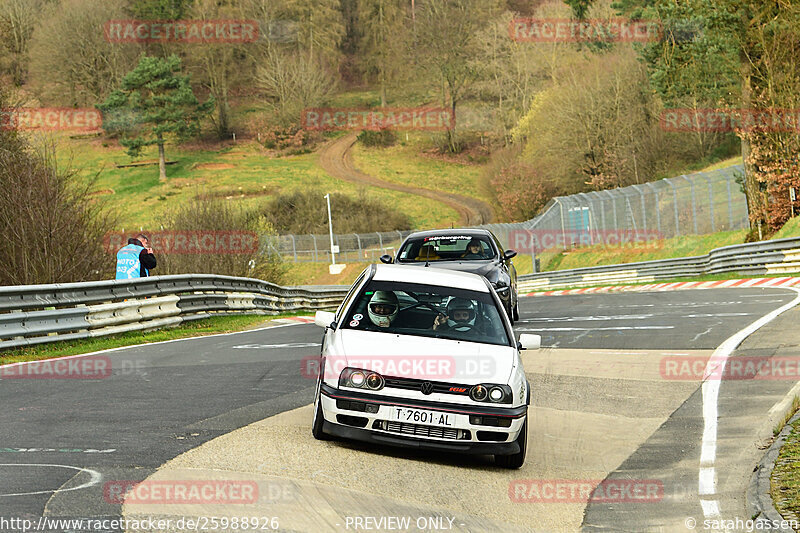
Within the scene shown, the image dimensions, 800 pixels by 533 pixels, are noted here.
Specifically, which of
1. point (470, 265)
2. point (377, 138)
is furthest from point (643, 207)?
point (377, 138)

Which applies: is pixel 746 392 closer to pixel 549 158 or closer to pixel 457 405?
pixel 457 405

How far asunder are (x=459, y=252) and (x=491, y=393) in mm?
9316

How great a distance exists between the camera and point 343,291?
4016cm

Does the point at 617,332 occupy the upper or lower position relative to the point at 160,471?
lower

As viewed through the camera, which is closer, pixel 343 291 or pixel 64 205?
pixel 64 205

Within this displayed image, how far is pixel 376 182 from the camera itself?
9975 centimetres

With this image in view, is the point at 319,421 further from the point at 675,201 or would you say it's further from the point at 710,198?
the point at 675,201

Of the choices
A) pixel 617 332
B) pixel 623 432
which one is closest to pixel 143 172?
pixel 617 332

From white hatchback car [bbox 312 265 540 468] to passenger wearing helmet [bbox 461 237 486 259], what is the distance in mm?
8334

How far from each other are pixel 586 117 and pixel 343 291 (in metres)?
32.4

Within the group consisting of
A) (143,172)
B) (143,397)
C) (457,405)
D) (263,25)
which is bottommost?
(143,172)

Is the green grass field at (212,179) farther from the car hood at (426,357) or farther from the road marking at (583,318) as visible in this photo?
the car hood at (426,357)

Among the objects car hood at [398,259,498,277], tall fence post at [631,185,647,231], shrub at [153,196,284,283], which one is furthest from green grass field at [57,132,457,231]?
car hood at [398,259,498,277]

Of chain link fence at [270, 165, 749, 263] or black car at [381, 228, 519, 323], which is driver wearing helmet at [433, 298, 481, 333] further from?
chain link fence at [270, 165, 749, 263]
